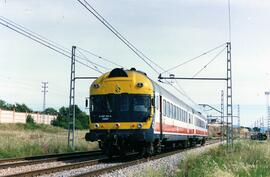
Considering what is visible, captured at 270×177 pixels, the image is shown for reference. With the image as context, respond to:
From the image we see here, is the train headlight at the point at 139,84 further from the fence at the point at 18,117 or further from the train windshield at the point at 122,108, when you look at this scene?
the fence at the point at 18,117

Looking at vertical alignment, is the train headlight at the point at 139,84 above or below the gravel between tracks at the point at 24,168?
above

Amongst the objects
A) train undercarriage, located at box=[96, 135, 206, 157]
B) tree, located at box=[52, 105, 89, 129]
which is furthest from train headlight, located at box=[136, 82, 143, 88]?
tree, located at box=[52, 105, 89, 129]

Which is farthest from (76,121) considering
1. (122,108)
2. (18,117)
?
(122,108)

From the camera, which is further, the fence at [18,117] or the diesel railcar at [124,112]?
the fence at [18,117]

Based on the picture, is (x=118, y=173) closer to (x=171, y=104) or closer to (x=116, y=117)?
(x=116, y=117)

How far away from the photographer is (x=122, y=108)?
19.1 metres

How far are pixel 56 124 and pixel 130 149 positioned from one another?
8026 centimetres

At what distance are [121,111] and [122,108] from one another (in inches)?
5.2

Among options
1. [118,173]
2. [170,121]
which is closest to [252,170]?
[118,173]

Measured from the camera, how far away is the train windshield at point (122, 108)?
18906mm

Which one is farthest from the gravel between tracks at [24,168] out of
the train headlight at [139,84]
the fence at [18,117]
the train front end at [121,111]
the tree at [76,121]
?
the tree at [76,121]

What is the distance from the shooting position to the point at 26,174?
43.7 feet

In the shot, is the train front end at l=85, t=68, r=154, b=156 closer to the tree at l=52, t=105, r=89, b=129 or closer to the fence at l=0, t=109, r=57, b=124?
the fence at l=0, t=109, r=57, b=124

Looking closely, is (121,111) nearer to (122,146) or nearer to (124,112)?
(124,112)
